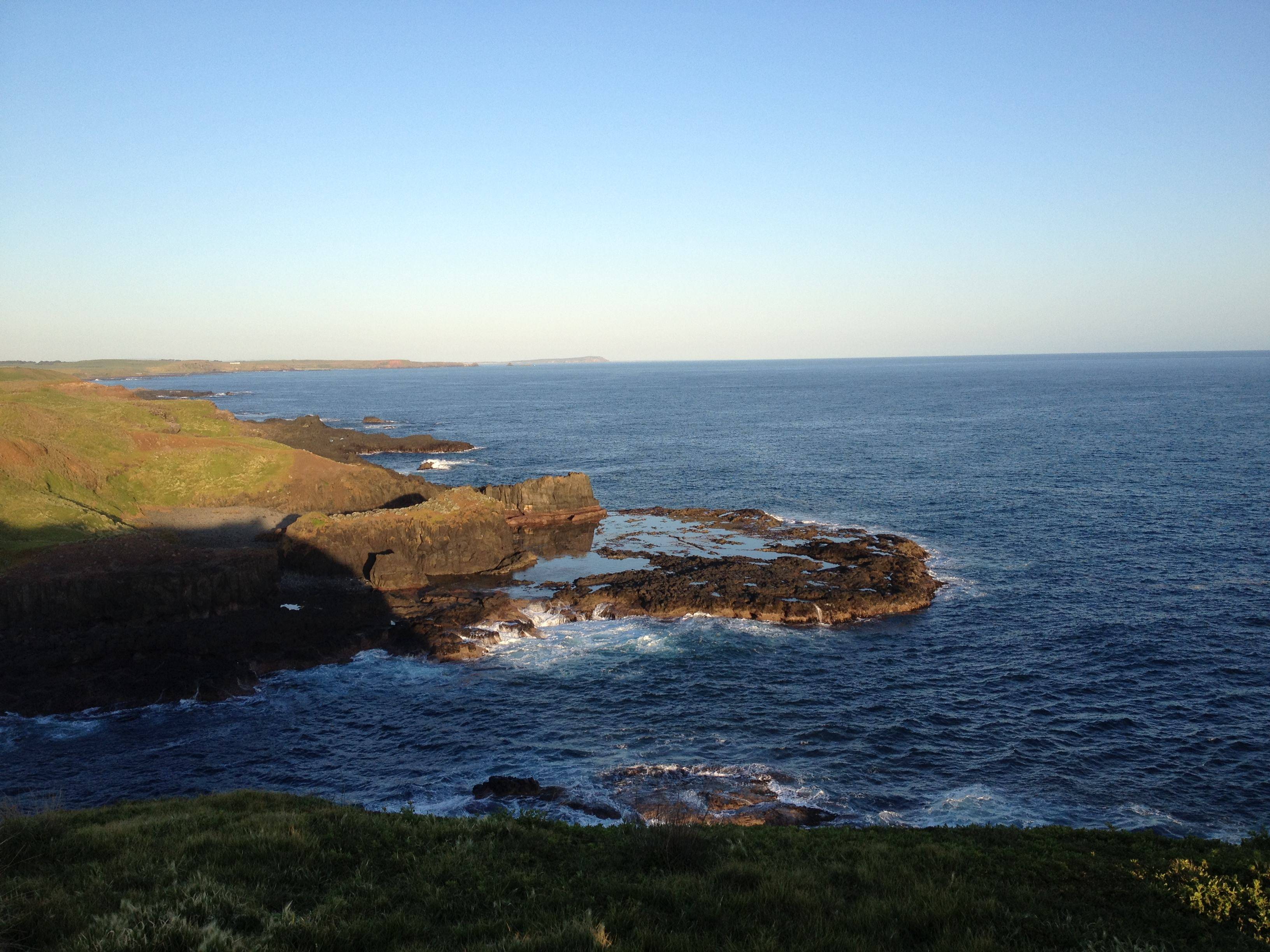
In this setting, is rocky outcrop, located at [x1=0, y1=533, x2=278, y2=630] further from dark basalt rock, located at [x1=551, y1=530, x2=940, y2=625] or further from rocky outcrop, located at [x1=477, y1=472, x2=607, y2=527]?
Result: rocky outcrop, located at [x1=477, y1=472, x2=607, y2=527]

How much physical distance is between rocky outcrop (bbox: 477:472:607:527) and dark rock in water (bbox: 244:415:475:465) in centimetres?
3314

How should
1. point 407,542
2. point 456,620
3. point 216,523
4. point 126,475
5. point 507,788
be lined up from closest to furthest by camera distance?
point 507,788 < point 456,620 < point 407,542 < point 216,523 < point 126,475

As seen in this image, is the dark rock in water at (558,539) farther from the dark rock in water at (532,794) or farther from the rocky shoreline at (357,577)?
the dark rock in water at (532,794)

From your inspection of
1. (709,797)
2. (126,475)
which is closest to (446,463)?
(126,475)

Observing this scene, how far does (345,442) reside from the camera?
106062mm

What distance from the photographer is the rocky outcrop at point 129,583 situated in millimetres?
35281

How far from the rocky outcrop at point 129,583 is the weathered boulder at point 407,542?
5.54 meters

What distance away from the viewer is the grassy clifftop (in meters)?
45.0

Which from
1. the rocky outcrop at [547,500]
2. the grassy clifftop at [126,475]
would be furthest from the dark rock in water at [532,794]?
the rocky outcrop at [547,500]

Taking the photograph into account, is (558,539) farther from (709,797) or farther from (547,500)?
(709,797)

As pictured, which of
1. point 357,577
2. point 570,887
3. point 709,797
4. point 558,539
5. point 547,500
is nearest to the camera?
point 570,887

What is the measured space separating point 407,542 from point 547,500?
15.7 metres

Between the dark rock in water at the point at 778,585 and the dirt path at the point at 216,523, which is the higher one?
the dirt path at the point at 216,523

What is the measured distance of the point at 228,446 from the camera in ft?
215
